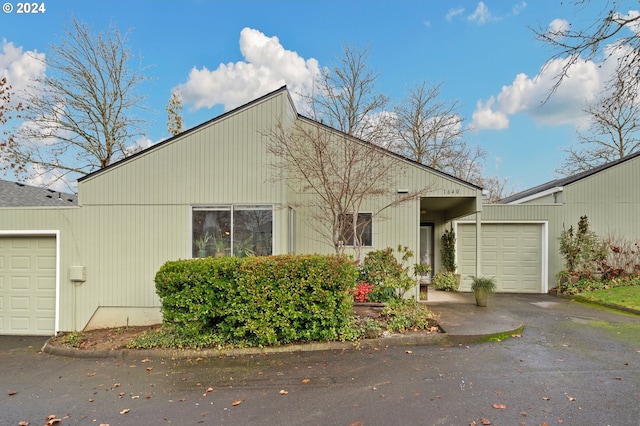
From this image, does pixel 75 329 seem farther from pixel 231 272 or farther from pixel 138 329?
pixel 231 272

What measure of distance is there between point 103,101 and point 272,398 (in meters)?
15.5

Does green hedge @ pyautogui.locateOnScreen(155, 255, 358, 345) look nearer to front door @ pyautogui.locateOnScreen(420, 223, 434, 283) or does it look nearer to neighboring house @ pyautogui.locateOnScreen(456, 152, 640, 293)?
front door @ pyautogui.locateOnScreen(420, 223, 434, 283)

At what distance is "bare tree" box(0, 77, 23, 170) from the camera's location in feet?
41.9

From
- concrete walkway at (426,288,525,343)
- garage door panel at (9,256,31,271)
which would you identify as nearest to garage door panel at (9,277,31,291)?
garage door panel at (9,256,31,271)

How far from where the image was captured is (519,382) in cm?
406

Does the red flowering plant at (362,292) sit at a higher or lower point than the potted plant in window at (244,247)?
lower

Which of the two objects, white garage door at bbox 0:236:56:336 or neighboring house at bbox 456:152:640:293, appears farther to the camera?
neighboring house at bbox 456:152:640:293

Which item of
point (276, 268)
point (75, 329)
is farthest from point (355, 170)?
point (75, 329)

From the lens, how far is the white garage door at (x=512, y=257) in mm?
11266

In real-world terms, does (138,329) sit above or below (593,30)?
below

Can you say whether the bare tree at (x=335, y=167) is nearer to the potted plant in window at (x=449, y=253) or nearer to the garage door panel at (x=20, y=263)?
the potted plant in window at (x=449, y=253)

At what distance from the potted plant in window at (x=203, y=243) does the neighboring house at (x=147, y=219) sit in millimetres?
54

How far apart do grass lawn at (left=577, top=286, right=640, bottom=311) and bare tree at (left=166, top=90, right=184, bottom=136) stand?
20.2 m

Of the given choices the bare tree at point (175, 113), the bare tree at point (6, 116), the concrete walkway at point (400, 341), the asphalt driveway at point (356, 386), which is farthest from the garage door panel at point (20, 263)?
the bare tree at point (175, 113)
